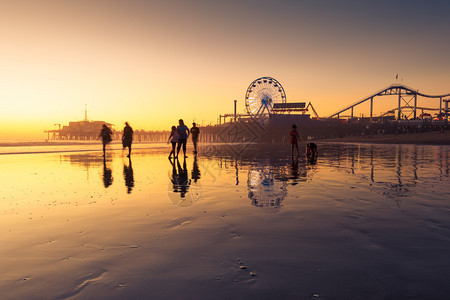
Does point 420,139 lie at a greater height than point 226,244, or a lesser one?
greater

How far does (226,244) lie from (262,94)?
6805cm

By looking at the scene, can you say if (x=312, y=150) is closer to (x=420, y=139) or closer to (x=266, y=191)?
(x=266, y=191)

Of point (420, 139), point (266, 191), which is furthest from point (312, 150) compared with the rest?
point (420, 139)

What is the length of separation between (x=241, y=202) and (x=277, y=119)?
77515 millimetres

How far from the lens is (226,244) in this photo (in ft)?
12.5

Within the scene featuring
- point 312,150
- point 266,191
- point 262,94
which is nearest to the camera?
point 266,191

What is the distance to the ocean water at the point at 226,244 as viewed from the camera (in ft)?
8.86

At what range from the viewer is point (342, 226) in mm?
4559

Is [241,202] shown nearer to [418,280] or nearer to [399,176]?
[418,280]

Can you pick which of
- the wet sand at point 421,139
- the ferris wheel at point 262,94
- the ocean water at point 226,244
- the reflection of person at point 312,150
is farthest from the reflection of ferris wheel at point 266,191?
the ferris wheel at point 262,94

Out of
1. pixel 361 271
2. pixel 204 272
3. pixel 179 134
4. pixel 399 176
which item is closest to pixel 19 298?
pixel 204 272

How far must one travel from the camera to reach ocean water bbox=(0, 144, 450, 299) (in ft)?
8.86

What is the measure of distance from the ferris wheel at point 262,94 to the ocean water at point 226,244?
62983mm

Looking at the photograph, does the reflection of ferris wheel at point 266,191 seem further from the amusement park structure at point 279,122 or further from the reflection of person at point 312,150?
the amusement park structure at point 279,122
